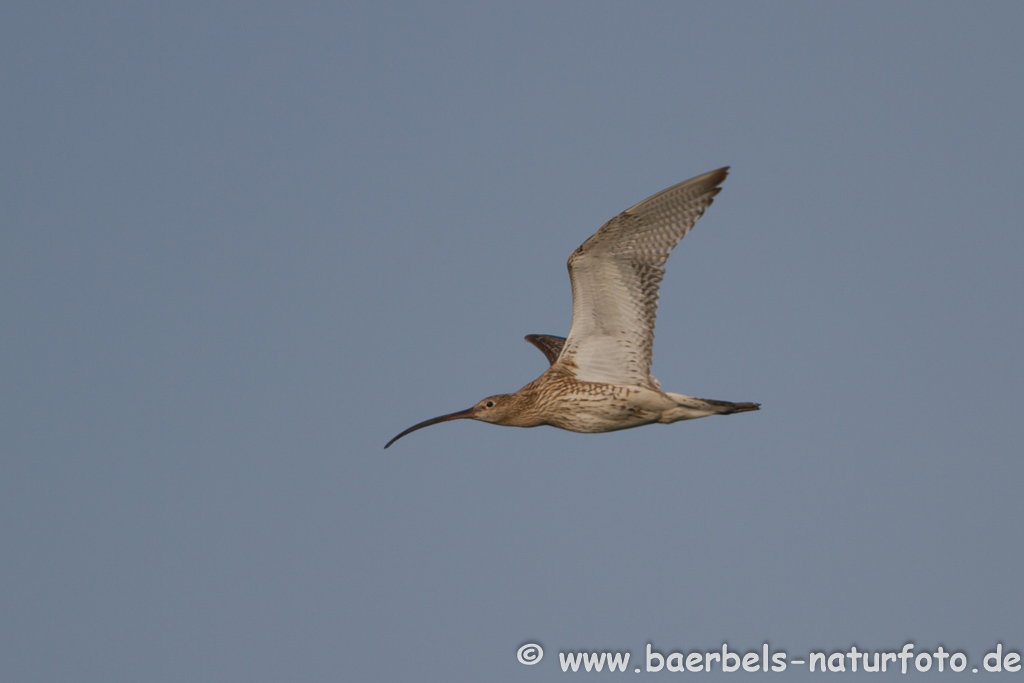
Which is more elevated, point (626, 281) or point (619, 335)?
point (626, 281)

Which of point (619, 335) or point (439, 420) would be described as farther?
point (439, 420)

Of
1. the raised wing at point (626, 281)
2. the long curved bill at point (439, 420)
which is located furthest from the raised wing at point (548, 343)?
the raised wing at point (626, 281)

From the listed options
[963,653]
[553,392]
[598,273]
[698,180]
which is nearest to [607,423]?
[553,392]

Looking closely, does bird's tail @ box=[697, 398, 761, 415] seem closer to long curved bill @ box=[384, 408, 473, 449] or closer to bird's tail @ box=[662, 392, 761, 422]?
bird's tail @ box=[662, 392, 761, 422]

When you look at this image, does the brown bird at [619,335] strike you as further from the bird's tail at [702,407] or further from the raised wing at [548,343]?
the raised wing at [548,343]

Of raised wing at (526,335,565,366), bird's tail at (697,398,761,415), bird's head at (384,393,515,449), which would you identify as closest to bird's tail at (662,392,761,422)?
bird's tail at (697,398,761,415)

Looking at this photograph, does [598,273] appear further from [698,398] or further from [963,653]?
[963,653]

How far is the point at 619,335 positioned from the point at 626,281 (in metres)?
0.87

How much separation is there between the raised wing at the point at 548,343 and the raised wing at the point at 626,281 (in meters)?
3.40

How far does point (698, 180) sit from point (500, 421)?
4824mm

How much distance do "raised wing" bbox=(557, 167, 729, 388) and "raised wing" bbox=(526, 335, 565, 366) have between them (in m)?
3.40

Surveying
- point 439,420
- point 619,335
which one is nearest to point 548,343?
point 439,420

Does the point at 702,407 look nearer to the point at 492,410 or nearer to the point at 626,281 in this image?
the point at 626,281

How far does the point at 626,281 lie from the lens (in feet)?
48.8
